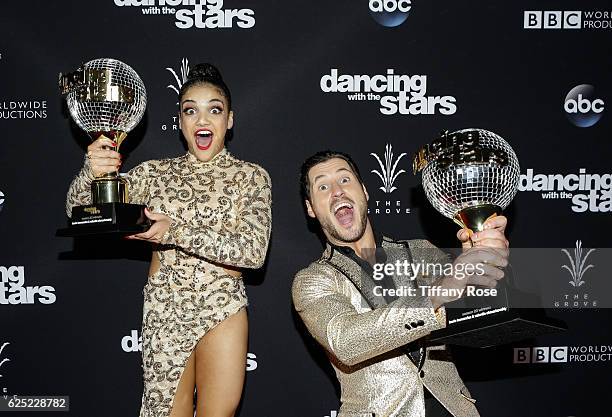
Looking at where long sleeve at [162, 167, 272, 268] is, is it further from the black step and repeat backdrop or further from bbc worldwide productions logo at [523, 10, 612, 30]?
bbc worldwide productions logo at [523, 10, 612, 30]

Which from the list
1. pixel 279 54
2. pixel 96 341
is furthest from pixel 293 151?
pixel 96 341

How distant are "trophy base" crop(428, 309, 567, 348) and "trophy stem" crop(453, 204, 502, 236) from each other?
0.24 m

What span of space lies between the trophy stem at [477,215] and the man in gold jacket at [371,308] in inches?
0.8

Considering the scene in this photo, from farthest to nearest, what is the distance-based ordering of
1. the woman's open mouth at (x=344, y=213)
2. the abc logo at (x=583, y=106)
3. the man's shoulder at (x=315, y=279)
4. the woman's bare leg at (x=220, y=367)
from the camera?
1. the abc logo at (x=583, y=106)
2. the woman's bare leg at (x=220, y=367)
3. the woman's open mouth at (x=344, y=213)
4. the man's shoulder at (x=315, y=279)

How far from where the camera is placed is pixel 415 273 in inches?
85.0

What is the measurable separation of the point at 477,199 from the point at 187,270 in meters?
1.07

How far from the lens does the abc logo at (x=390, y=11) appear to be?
2.93m

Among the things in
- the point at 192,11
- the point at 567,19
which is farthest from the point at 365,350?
the point at 567,19

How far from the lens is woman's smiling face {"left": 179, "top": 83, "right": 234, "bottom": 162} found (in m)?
2.30

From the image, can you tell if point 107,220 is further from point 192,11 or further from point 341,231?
point 192,11

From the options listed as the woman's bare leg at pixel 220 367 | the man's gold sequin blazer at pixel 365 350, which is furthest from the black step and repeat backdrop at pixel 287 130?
the man's gold sequin blazer at pixel 365 350

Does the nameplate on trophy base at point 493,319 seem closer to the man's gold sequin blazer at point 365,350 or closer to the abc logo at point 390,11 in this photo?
the man's gold sequin blazer at point 365,350

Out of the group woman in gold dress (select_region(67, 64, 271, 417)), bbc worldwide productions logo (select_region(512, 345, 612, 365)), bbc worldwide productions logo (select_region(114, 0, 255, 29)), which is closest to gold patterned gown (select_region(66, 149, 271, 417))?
woman in gold dress (select_region(67, 64, 271, 417))

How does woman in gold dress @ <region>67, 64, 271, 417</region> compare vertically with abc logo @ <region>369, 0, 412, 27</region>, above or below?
below
